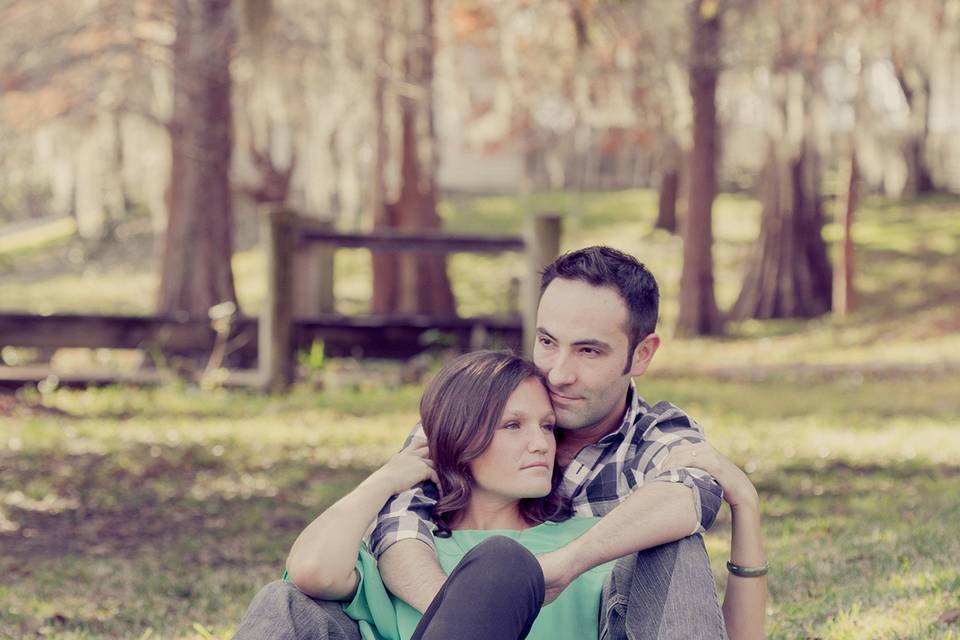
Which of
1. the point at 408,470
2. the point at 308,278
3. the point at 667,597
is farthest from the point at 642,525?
the point at 308,278

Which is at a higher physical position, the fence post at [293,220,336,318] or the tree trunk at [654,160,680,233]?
the tree trunk at [654,160,680,233]

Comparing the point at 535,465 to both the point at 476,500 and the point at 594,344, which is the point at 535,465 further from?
the point at 594,344

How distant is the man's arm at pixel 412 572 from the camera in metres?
3.17

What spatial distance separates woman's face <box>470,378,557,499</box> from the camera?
337 centimetres

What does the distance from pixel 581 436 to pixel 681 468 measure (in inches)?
14.8

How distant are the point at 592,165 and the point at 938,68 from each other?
13629mm

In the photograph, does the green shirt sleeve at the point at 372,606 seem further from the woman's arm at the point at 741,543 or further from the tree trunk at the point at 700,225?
the tree trunk at the point at 700,225

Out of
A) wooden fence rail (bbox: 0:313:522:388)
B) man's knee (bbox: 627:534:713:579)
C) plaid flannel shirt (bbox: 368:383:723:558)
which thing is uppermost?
plaid flannel shirt (bbox: 368:383:723:558)

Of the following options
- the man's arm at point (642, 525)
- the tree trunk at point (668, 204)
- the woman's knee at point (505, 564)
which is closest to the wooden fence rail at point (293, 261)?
the man's arm at point (642, 525)

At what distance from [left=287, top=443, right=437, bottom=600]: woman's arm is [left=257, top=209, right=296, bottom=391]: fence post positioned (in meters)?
6.56

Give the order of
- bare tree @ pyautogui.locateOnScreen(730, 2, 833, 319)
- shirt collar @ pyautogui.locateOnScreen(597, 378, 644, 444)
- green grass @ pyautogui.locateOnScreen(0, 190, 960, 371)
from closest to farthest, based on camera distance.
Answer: shirt collar @ pyautogui.locateOnScreen(597, 378, 644, 444) → green grass @ pyautogui.locateOnScreen(0, 190, 960, 371) → bare tree @ pyautogui.locateOnScreen(730, 2, 833, 319)

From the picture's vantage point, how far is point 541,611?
3354 millimetres

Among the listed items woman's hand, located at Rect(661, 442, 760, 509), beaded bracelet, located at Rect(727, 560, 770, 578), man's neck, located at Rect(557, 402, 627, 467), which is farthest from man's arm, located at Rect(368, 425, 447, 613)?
beaded bracelet, located at Rect(727, 560, 770, 578)

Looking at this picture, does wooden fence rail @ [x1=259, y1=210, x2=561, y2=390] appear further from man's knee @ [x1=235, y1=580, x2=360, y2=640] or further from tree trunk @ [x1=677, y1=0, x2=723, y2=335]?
man's knee @ [x1=235, y1=580, x2=360, y2=640]
